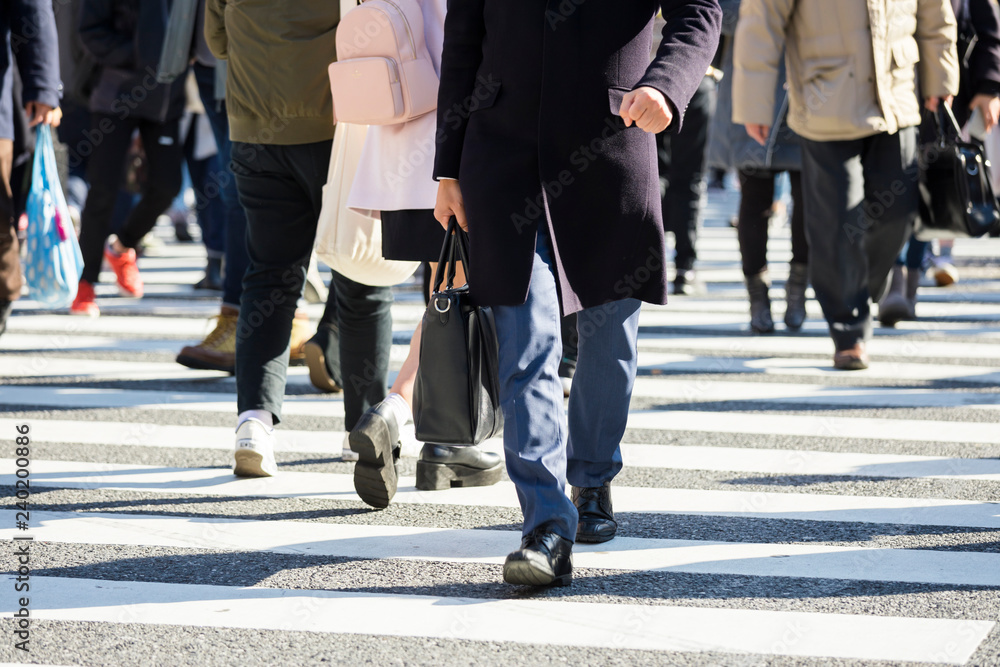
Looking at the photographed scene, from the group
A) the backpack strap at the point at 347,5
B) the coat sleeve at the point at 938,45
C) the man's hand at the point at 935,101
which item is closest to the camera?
the backpack strap at the point at 347,5

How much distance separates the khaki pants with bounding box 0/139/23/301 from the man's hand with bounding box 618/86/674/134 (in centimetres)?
366

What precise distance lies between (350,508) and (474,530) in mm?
479

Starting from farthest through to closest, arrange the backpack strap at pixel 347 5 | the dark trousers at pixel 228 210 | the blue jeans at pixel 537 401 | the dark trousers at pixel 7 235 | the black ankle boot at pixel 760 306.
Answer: the black ankle boot at pixel 760 306
the dark trousers at pixel 7 235
the dark trousers at pixel 228 210
the backpack strap at pixel 347 5
the blue jeans at pixel 537 401

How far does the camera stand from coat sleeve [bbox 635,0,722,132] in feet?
10.8

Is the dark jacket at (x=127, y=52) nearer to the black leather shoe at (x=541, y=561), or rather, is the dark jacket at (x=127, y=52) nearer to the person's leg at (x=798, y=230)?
the person's leg at (x=798, y=230)

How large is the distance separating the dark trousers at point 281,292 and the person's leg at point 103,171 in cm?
371

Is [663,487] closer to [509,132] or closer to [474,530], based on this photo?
[474,530]

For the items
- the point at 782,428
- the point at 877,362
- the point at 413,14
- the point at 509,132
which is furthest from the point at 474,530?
the point at 877,362

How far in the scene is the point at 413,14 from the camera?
4094mm

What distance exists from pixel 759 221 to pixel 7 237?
4.01m

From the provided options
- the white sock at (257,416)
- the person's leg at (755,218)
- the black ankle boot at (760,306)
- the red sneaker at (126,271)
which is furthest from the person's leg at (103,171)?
the white sock at (257,416)

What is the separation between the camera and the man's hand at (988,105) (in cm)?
666

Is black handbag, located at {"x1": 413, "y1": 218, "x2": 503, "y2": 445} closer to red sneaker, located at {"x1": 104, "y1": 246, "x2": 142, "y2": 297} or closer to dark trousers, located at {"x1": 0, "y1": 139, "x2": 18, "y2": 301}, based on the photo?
dark trousers, located at {"x1": 0, "y1": 139, "x2": 18, "y2": 301}

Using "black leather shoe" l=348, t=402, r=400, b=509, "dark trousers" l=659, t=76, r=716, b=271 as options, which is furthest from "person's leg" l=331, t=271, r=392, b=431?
"dark trousers" l=659, t=76, r=716, b=271
